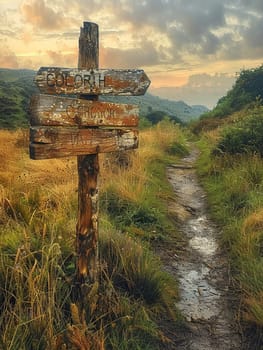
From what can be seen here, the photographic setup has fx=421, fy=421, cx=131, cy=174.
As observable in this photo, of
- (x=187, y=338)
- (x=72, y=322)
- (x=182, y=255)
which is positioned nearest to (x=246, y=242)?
(x=182, y=255)

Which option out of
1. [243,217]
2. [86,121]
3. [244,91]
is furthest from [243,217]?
[244,91]

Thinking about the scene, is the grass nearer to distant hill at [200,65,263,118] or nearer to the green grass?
the green grass

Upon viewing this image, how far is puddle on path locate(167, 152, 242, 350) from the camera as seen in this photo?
3.81 metres

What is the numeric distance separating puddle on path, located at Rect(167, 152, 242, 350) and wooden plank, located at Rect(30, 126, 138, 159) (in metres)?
1.82

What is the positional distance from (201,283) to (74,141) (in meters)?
2.52

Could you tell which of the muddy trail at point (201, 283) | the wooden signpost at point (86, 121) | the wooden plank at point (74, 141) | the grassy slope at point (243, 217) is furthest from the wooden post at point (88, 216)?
the grassy slope at point (243, 217)

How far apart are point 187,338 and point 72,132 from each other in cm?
212

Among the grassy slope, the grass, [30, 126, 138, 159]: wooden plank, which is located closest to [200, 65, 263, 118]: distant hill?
the grassy slope

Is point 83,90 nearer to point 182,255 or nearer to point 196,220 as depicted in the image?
point 182,255

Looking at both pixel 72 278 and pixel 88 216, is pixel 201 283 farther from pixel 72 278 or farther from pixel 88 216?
pixel 88 216

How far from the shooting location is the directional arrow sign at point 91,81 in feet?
10.9

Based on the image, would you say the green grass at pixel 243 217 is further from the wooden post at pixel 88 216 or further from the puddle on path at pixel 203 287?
the wooden post at pixel 88 216

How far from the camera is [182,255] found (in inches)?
224

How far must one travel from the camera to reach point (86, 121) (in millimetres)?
3426
